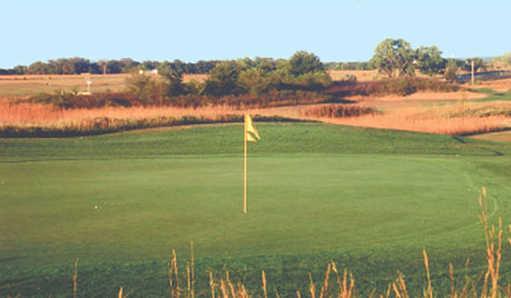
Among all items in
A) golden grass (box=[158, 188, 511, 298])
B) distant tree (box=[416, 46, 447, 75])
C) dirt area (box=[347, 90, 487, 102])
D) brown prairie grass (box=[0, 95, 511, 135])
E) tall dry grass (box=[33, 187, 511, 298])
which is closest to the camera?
golden grass (box=[158, 188, 511, 298])

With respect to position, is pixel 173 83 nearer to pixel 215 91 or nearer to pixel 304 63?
pixel 215 91

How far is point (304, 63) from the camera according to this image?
63312mm

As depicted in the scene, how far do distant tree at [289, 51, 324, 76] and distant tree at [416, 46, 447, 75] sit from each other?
20180 millimetres

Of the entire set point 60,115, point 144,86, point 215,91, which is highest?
point 144,86

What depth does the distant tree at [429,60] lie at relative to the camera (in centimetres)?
8044

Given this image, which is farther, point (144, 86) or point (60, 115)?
point (144, 86)

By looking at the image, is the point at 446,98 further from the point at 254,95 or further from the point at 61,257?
the point at 61,257

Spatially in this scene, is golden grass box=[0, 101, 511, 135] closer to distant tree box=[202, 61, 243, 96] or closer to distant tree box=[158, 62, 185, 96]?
distant tree box=[158, 62, 185, 96]

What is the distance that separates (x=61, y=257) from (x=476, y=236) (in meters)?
4.23

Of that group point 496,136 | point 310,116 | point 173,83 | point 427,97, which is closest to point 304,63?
point 427,97

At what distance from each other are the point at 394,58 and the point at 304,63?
2155 cm

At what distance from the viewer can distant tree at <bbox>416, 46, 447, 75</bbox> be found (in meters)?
80.4

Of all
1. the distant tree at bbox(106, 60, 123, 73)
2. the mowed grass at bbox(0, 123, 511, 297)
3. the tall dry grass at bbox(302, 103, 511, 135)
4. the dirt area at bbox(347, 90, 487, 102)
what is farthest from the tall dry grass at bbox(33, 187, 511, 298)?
the distant tree at bbox(106, 60, 123, 73)

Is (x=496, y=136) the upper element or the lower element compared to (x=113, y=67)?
lower
